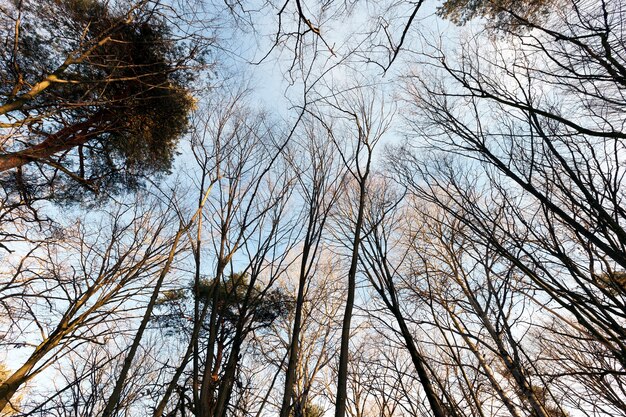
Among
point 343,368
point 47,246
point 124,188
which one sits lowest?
point 343,368

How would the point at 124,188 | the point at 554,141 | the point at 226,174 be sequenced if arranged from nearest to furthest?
1. the point at 554,141
2. the point at 226,174
3. the point at 124,188

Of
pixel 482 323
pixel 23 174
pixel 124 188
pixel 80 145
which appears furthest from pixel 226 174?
pixel 482 323

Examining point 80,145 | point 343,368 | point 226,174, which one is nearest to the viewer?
point 343,368

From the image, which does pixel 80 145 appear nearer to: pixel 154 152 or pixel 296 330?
pixel 154 152

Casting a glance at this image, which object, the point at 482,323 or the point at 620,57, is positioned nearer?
the point at 620,57

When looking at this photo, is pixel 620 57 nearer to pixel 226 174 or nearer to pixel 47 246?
pixel 226 174

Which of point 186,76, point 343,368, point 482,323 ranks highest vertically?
point 186,76

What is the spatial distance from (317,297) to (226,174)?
5.54 meters

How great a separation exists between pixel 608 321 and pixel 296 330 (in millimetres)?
1574

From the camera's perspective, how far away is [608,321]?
1385 millimetres

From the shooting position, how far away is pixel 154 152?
5637mm

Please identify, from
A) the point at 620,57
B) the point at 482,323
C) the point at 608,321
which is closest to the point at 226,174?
the point at 608,321

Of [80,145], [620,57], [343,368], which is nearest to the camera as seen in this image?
[343,368]

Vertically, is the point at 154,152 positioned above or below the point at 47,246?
above
